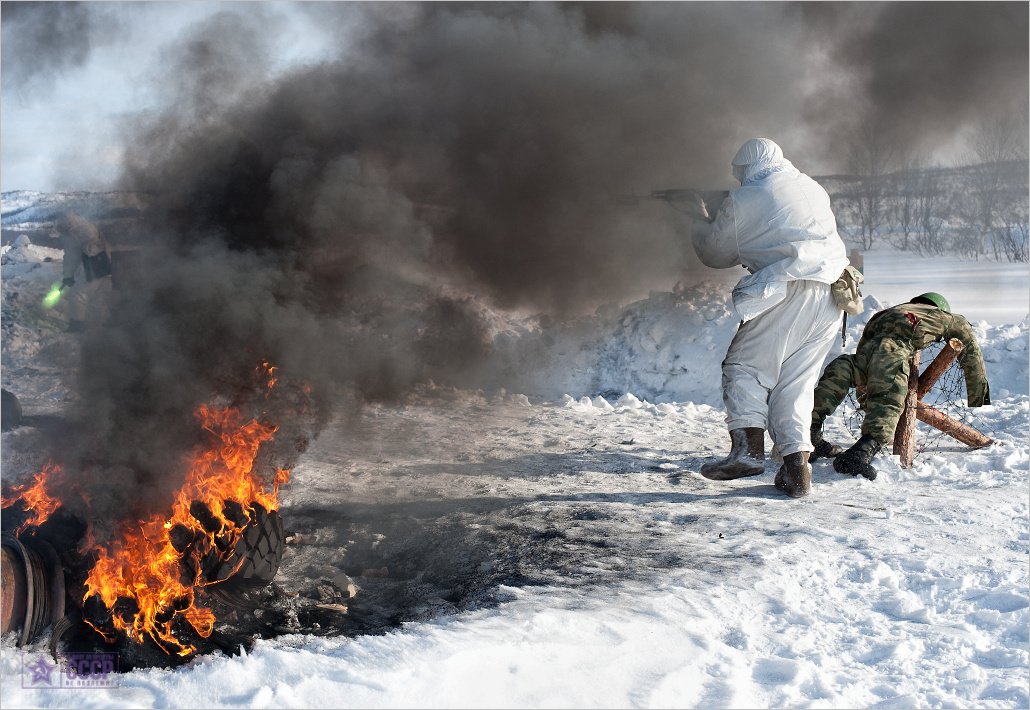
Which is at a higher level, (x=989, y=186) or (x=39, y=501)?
(x=989, y=186)

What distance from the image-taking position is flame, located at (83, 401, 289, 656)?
3244mm

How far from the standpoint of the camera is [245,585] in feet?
12.0

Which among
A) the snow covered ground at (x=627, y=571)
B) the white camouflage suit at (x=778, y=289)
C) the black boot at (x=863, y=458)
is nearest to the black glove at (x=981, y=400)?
the snow covered ground at (x=627, y=571)

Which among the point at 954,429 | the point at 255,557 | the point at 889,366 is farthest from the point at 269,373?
the point at 954,429

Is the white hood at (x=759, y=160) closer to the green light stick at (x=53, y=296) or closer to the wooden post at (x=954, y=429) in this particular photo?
the wooden post at (x=954, y=429)

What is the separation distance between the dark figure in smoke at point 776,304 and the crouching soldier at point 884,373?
0.39 m

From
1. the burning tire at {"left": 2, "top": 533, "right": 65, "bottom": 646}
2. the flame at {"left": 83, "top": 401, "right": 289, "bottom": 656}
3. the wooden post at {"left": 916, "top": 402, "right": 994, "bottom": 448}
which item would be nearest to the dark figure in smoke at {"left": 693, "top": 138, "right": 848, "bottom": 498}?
the wooden post at {"left": 916, "top": 402, "right": 994, "bottom": 448}

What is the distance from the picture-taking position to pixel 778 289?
4695 mm

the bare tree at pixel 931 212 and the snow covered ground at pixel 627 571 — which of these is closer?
the snow covered ground at pixel 627 571

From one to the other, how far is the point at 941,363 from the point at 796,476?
56.9 inches

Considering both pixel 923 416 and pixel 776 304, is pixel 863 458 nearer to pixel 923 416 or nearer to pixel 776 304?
pixel 923 416

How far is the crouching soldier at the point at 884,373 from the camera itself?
5035mm

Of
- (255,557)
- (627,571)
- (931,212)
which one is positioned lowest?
(627,571)

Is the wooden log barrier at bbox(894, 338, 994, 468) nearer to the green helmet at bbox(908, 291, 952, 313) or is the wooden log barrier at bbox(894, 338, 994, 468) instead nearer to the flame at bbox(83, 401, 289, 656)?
the green helmet at bbox(908, 291, 952, 313)
